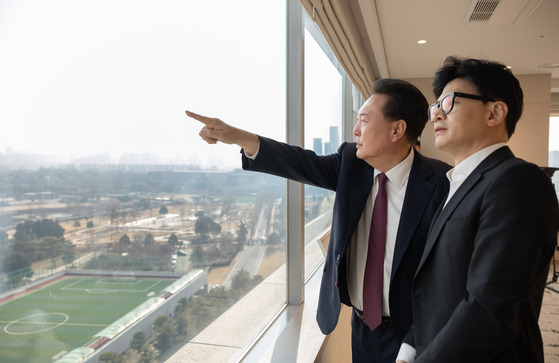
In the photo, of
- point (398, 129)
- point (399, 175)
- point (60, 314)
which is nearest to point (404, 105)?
point (398, 129)

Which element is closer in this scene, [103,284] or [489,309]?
[489,309]

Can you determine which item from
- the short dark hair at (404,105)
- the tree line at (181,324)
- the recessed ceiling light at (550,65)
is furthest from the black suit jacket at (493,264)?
the recessed ceiling light at (550,65)

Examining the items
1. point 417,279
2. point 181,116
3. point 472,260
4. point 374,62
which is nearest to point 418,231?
point 417,279

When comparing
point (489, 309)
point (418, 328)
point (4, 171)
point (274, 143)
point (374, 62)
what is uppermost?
point (374, 62)

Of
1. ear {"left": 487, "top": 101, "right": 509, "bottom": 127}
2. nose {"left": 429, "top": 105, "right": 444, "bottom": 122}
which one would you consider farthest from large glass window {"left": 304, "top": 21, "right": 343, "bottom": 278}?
ear {"left": 487, "top": 101, "right": 509, "bottom": 127}

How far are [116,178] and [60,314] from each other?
0.33m

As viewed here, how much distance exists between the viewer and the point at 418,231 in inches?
52.7

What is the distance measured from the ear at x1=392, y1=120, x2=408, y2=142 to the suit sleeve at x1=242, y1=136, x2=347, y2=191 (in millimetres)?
227

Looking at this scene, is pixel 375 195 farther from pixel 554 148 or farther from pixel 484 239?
pixel 554 148

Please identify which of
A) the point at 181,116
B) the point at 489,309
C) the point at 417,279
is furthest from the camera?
the point at 181,116

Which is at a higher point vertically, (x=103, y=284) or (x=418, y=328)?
→ (x=103, y=284)

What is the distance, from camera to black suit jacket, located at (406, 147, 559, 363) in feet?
2.63

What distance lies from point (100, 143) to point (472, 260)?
0.91m

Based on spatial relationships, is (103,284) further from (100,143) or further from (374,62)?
(374,62)
